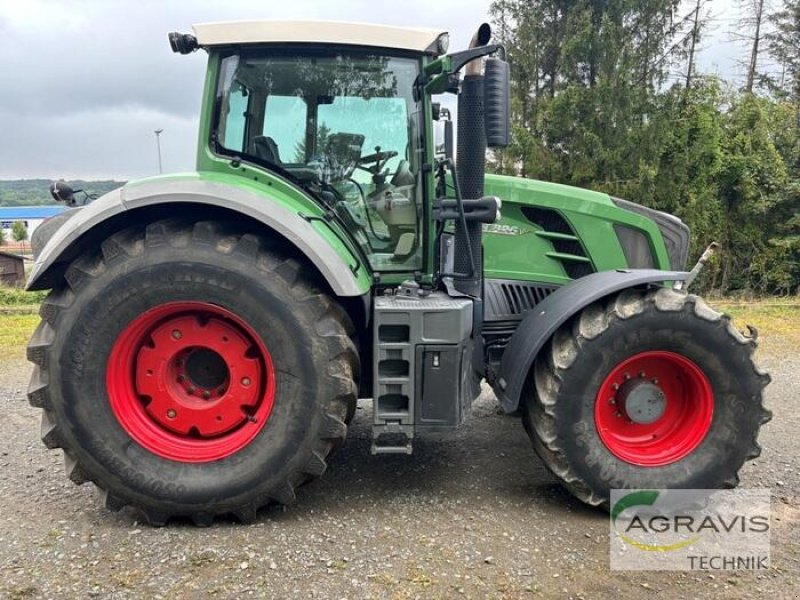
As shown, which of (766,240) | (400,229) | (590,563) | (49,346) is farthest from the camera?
(766,240)

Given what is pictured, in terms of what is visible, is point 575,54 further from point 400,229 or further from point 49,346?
point 49,346

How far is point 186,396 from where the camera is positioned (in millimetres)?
3090

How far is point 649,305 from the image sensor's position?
309 cm

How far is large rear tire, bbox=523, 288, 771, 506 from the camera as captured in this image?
10.1 ft

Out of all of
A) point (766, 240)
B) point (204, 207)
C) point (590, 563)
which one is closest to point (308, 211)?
point (204, 207)

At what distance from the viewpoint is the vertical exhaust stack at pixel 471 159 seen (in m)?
3.12

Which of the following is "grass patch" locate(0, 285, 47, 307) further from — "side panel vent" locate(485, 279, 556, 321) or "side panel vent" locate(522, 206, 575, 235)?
"side panel vent" locate(522, 206, 575, 235)

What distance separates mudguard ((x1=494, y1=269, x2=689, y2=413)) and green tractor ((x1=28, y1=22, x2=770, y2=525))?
0.01m

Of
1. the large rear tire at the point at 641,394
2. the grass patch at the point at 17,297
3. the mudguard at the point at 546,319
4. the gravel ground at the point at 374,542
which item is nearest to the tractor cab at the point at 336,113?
the mudguard at the point at 546,319

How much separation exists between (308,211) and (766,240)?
1719 centimetres

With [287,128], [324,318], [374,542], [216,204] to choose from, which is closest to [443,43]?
[287,128]

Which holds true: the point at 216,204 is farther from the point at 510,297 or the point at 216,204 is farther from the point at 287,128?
the point at 510,297

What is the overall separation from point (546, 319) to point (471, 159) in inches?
36.8

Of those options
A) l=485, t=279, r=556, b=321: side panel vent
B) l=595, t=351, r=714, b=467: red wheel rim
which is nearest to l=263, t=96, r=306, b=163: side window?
l=485, t=279, r=556, b=321: side panel vent
